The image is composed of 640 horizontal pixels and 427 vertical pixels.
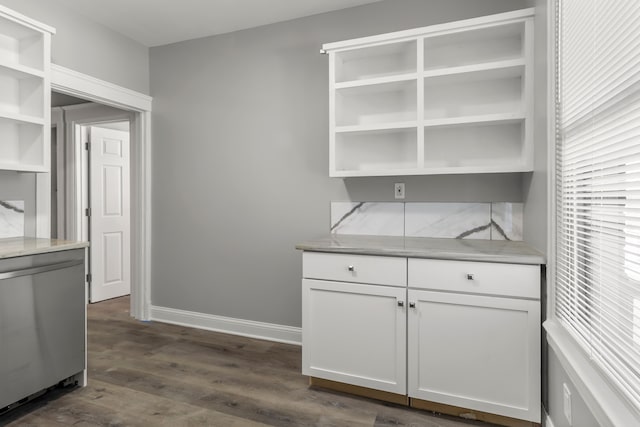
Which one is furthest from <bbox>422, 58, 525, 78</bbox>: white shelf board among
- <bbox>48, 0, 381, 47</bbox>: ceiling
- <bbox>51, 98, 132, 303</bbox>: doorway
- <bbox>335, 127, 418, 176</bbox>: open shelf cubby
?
<bbox>51, 98, 132, 303</bbox>: doorway

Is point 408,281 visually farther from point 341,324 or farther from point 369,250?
point 341,324

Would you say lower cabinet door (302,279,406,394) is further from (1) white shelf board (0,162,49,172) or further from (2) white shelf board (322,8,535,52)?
(1) white shelf board (0,162,49,172)

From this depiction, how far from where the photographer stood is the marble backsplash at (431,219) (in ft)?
7.98

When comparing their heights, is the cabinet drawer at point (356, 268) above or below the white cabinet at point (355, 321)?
above

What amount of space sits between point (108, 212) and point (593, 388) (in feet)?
15.3

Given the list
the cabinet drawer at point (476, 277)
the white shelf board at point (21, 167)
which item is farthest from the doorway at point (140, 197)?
the cabinet drawer at point (476, 277)

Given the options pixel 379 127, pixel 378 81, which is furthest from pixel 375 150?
pixel 378 81

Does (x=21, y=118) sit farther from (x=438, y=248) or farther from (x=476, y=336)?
(x=476, y=336)

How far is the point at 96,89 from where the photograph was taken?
3020 millimetres

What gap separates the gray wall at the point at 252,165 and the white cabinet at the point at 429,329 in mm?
773

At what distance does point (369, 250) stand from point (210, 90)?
2159 millimetres

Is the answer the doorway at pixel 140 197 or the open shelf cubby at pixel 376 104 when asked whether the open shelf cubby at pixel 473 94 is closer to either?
the open shelf cubby at pixel 376 104

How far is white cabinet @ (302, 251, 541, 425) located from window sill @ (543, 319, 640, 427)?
0.94 feet

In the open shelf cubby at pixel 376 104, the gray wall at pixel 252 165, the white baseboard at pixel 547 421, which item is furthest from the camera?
the gray wall at pixel 252 165
